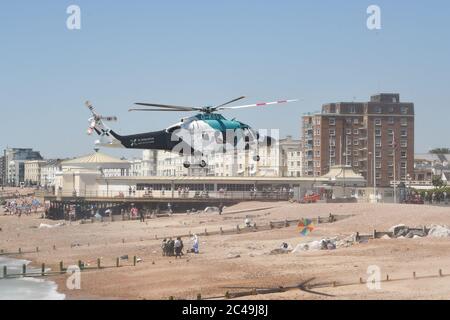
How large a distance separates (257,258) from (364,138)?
3683 inches

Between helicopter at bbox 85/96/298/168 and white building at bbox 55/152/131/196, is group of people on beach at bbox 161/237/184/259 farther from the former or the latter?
white building at bbox 55/152/131/196

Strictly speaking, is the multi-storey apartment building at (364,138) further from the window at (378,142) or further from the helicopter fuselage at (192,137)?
the helicopter fuselage at (192,137)

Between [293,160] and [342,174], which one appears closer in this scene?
[342,174]

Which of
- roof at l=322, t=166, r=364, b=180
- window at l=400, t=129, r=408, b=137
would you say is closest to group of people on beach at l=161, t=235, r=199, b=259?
roof at l=322, t=166, r=364, b=180

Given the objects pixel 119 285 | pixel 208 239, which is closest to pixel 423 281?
pixel 119 285

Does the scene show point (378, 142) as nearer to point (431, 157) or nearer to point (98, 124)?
point (431, 157)

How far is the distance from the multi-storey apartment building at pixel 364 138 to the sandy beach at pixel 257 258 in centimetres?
6338

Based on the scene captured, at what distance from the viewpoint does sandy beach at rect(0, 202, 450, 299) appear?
108ft

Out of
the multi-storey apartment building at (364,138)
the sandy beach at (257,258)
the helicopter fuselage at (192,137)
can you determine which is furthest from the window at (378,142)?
the helicopter fuselage at (192,137)

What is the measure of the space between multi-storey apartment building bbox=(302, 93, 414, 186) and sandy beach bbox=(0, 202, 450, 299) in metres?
63.4

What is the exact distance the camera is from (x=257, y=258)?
42.3 m

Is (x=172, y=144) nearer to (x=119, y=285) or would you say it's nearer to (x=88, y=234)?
(x=119, y=285)

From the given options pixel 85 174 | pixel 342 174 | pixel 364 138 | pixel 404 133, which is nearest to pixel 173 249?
pixel 342 174

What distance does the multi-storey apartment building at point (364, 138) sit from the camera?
12988 centimetres
